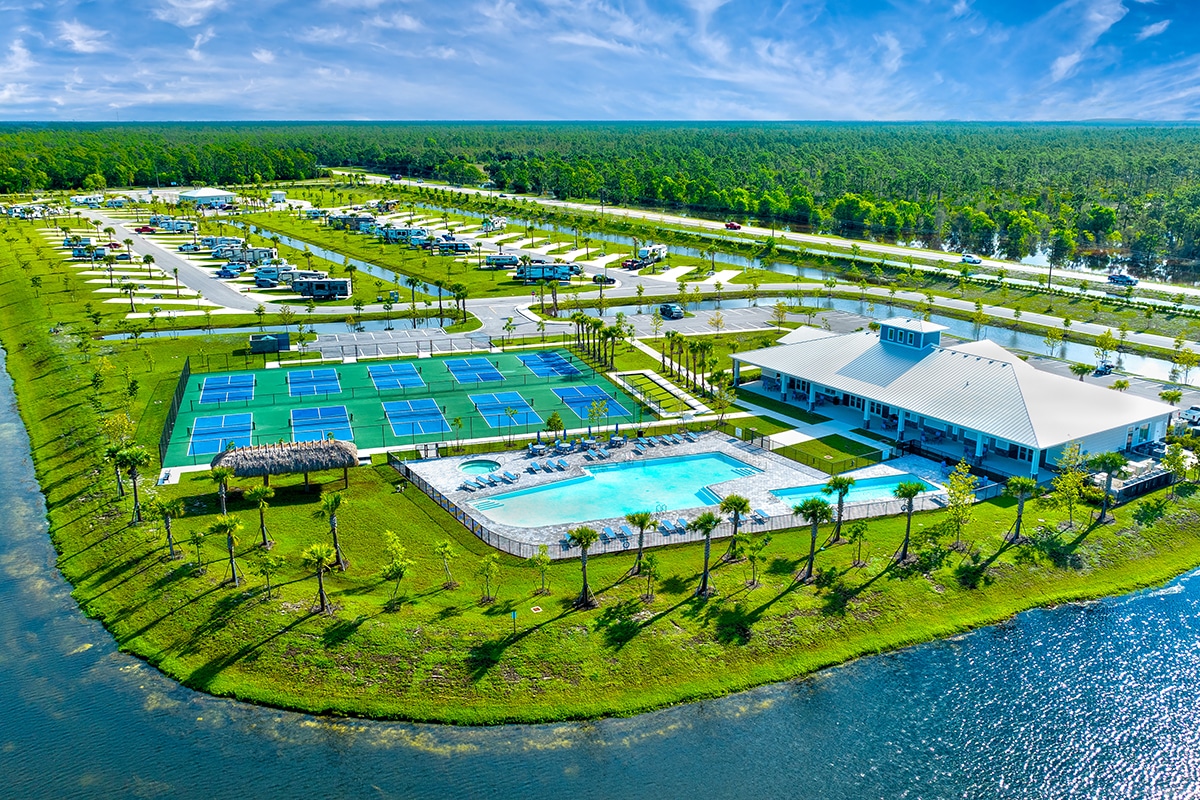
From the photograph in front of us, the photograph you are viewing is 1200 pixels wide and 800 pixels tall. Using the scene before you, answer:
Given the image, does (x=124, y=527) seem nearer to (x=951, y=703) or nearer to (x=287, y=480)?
(x=287, y=480)

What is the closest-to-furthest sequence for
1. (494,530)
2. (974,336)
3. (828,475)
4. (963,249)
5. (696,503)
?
(494,530) < (696,503) < (828,475) < (974,336) < (963,249)

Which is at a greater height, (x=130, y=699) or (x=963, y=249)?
(x=963, y=249)

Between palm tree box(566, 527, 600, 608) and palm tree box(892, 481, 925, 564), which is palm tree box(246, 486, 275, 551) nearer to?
palm tree box(566, 527, 600, 608)

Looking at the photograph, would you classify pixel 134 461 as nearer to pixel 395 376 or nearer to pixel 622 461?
pixel 622 461

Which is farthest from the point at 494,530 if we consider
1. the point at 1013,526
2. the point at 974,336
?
the point at 974,336

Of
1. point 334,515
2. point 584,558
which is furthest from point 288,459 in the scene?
point 584,558

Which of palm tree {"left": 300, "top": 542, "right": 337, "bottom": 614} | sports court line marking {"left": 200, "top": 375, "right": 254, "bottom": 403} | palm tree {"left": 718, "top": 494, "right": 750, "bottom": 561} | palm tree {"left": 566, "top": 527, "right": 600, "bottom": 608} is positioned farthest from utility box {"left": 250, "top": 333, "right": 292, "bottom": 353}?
palm tree {"left": 718, "top": 494, "right": 750, "bottom": 561}

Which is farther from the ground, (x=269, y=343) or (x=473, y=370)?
(x=269, y=343)
